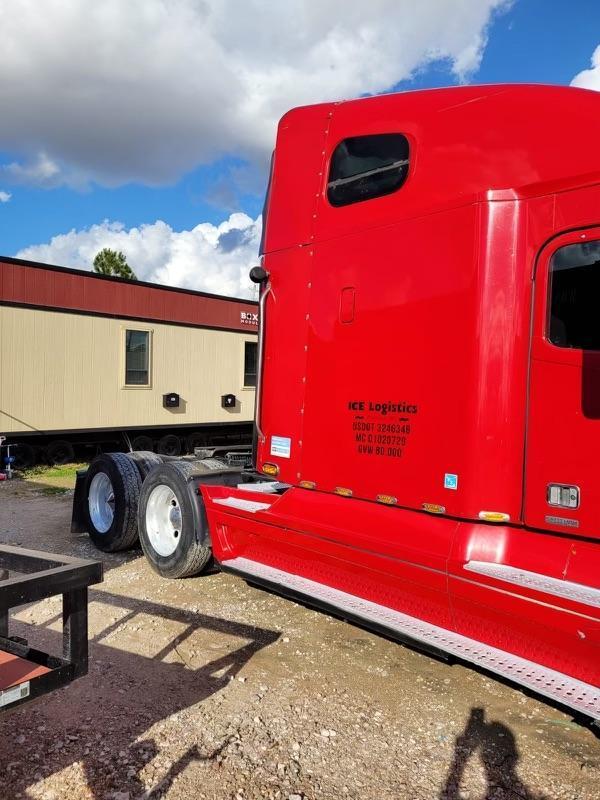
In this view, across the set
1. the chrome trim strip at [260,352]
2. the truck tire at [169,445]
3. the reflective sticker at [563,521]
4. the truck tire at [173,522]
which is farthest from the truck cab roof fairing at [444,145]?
the truck tire at [169,445]

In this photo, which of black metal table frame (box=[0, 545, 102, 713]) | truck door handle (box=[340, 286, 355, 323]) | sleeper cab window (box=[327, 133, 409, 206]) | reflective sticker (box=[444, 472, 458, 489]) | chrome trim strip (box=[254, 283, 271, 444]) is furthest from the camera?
chrome trim strip (box=[254, 283, 271, 444])

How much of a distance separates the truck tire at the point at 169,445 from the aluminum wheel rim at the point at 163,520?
960 cm

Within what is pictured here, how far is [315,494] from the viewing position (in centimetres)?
465

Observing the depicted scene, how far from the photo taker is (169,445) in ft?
52.4

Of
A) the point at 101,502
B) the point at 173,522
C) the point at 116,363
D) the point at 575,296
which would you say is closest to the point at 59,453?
the point at 116,363

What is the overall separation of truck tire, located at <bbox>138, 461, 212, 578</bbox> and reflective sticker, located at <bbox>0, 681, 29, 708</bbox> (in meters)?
3.15

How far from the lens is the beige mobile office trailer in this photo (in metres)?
12.7

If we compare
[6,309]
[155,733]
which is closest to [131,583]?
[155,733]

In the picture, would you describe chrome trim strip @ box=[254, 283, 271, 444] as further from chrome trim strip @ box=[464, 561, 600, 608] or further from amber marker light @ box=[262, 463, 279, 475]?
chrome trim strip @ box=[464, 561, 600, 608]

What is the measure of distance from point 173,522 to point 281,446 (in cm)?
163

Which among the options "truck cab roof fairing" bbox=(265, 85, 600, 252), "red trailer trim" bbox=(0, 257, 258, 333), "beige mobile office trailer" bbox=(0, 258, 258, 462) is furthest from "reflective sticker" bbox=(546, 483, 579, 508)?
"red trailer trim" bbox=(0, 257, 258, 333)

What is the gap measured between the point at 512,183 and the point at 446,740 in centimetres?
305

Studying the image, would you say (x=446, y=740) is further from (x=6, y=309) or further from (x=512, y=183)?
(x=6, y=309)

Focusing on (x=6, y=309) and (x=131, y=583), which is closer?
(x=131, y=583)
